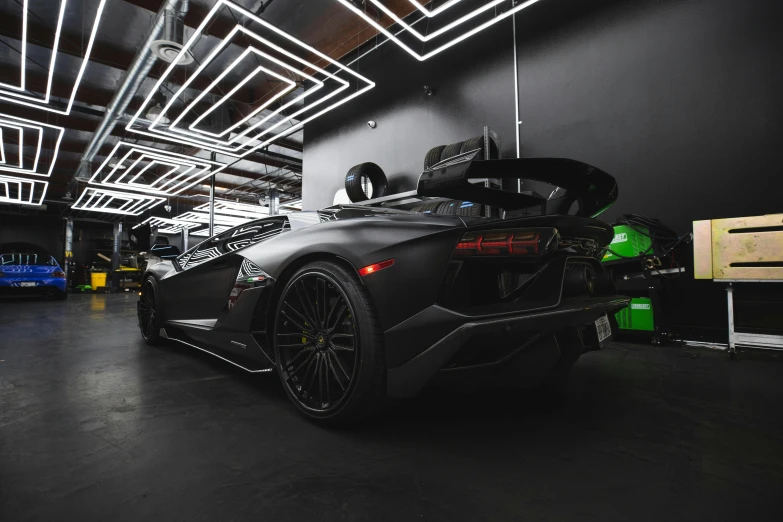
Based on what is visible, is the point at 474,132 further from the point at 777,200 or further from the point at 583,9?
the point at 777,200

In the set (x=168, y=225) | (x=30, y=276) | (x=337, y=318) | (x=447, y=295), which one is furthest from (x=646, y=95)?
(x=168, y=225)

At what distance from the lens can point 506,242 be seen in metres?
1.19

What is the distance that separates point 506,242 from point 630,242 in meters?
2.84

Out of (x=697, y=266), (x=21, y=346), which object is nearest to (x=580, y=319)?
(x=697, y=266)

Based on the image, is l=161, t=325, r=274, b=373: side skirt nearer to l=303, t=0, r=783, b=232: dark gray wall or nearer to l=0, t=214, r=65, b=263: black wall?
l=303, t=0, r=783, b=232: dark gray wall

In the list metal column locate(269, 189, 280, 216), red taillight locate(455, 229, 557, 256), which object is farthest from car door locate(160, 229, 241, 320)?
metal column locate(269, 189, 280, 216)

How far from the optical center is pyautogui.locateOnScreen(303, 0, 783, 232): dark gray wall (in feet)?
9.94

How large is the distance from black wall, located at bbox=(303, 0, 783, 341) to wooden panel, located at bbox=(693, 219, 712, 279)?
368mm

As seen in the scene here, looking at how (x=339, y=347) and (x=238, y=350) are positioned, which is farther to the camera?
(x=238, y=350)

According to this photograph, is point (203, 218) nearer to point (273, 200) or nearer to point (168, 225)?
point (168, 225)

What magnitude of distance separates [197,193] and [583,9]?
568 inches

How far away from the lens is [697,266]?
9.70 feet

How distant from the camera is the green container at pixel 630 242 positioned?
332 centimetres

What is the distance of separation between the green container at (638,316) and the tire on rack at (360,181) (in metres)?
3.49
